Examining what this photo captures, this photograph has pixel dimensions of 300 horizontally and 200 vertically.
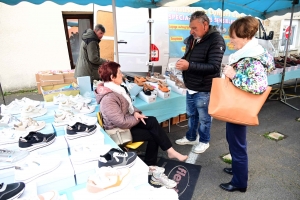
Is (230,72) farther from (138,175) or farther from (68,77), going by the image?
(68,77)

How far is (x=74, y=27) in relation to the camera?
6.89 meters

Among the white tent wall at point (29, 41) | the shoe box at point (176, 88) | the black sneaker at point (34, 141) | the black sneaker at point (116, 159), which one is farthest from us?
the white tent wall at point (29, 41)

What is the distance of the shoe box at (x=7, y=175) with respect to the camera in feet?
4.32

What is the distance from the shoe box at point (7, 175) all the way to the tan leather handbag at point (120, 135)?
95 centimetres

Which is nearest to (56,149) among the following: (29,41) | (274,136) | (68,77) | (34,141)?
(34,141)

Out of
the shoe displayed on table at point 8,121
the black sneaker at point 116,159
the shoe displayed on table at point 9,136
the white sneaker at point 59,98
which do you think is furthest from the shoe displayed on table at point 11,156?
the white sneaker at point 59,98

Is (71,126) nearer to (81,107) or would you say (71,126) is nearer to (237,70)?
(81,107)

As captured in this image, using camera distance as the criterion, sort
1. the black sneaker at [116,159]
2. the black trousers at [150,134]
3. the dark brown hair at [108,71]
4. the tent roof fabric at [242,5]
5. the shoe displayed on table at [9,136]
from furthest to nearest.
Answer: the tent roof fabric at [242,5] < the black trousers at [150,134] < the dark brown hair at [108,71] < the shoe displayed on table at [9,136] < the black sneaker at [116,159]

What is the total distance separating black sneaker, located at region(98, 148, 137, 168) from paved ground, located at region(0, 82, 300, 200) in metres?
1.20

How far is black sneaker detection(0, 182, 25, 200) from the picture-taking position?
1068mm

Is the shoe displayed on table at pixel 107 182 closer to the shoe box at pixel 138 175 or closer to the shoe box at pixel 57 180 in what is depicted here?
the shoe box at pixel 138 175

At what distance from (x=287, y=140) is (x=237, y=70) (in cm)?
233

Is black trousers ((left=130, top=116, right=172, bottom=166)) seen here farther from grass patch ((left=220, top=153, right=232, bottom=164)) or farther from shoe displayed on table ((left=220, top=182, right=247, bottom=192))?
grass patch ((left=220, top=153, right=232, bottom=164))

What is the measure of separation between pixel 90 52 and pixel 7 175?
8.38ft
